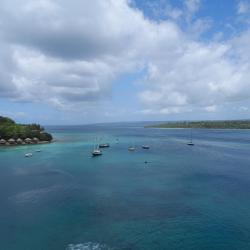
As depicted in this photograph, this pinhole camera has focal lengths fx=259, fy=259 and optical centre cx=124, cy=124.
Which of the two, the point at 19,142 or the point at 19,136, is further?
the point at 19,136

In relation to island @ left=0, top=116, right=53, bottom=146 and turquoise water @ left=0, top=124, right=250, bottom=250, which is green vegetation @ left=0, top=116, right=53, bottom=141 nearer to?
island @ left=0, top=116, right=53, bottom=146

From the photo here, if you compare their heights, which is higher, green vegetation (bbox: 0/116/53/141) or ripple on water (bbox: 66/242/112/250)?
green vegetation (bbox: 0/116/53/141)

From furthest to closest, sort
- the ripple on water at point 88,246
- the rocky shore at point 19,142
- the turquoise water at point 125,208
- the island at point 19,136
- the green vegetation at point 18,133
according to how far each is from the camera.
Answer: the green vegetation at point 18,133
the island at point 19,136
the rocky shore at point 19,142
the turquoise water at point 125,208
the ripple on water at point 88,246

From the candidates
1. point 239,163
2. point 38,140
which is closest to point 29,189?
point 239,163

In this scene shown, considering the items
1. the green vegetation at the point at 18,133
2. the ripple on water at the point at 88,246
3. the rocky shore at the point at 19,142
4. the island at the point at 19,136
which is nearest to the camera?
the ripple on water at the point at 88,246

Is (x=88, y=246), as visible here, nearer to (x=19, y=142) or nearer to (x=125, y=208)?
(x=125, y=208)

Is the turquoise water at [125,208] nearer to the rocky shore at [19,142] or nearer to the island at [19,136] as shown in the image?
the rocky shore at [19,142]

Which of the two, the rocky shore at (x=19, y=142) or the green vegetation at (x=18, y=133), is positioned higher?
the green vegetation at (x=18, y=133)

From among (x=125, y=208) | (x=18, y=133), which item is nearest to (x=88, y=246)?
(x=125, y=208)

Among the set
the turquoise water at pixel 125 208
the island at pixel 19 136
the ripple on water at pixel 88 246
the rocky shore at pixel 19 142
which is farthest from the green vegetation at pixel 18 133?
the ripple on water at pixel 88 246

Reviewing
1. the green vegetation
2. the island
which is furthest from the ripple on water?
the green vegetation

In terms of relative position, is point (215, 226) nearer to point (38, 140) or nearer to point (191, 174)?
point (191, 174)
